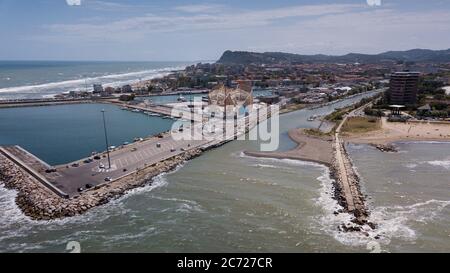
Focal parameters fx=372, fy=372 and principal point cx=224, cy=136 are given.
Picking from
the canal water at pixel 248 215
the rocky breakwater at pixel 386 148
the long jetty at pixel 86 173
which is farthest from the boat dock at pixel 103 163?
the rocky breakwater at pixel 386 148

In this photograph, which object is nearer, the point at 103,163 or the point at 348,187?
the point at 348,187

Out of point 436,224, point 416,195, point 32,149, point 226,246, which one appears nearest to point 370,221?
point 436,224

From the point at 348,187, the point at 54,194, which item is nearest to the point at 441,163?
the point at 348,187

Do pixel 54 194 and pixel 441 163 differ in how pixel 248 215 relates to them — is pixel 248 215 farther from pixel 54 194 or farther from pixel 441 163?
pixel 441 163

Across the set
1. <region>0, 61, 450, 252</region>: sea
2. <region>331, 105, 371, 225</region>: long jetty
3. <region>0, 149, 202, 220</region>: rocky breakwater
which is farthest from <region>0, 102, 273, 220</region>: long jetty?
<region>331, 105, 371, 225</region>: long jetty

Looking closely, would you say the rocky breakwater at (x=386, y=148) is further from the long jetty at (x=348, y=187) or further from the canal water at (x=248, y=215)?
the canal water at (x=248, y=215)

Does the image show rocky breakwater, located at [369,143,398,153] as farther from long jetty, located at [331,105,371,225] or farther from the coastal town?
long jetty, located at [331,105,371,225]
